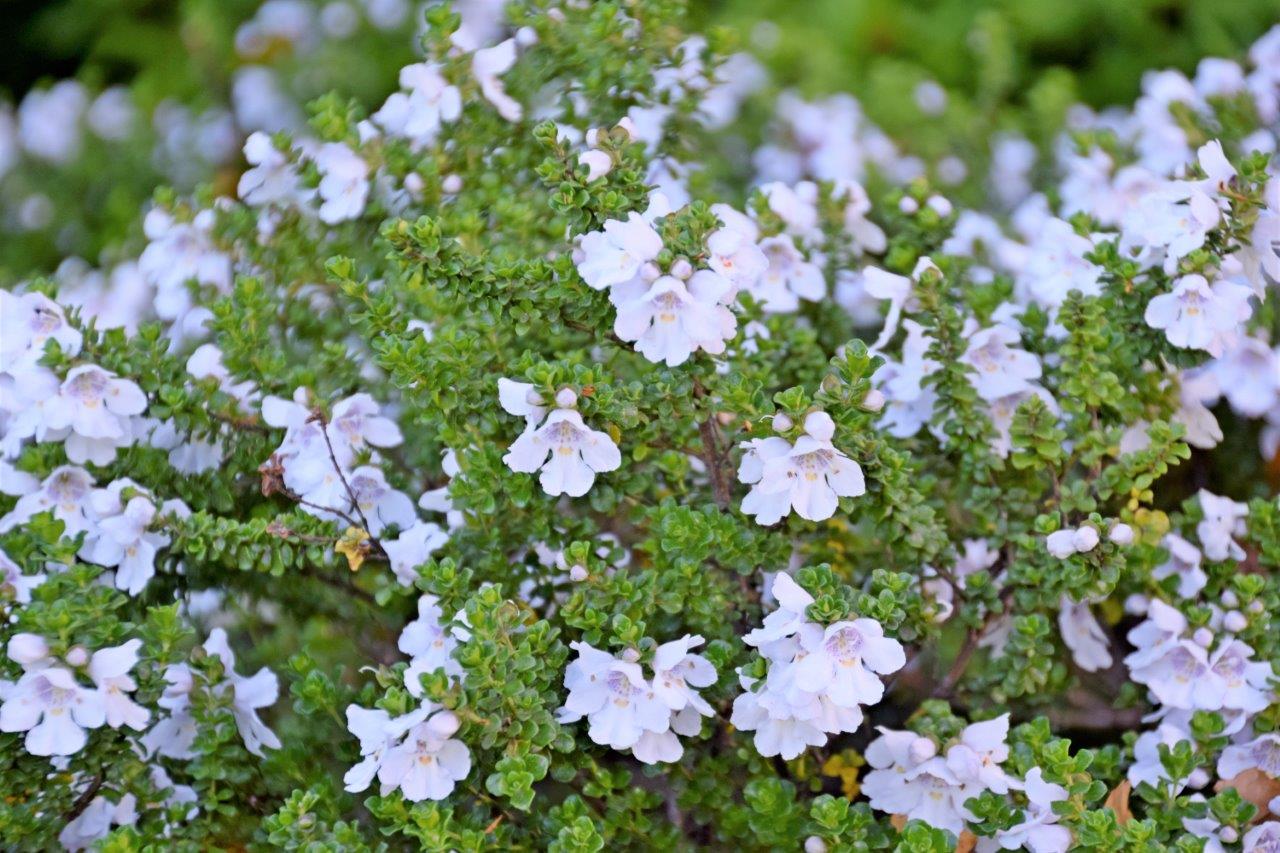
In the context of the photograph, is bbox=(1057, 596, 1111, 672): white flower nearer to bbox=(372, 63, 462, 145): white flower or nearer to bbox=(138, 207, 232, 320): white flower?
bbox=(372, 63, 462, 145): white flower

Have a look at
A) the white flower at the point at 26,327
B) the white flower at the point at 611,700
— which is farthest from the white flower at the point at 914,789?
the white flower at the point at 26,327

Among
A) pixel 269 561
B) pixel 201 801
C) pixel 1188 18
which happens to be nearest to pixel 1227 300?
pixel 269 561

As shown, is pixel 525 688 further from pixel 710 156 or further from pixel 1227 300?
pixel 710 156

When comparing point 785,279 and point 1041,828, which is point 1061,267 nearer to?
point 785,279

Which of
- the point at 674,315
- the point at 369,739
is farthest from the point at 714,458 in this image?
the point at 369,739

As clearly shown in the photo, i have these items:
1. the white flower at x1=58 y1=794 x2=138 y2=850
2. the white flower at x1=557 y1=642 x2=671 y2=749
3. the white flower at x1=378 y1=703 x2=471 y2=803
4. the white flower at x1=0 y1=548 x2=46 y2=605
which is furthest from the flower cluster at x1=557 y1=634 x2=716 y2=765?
the white flower at x1=0 y1=548 x2=46 y2=605

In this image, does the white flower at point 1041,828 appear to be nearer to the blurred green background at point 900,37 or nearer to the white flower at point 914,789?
the white flower at point 914,789
